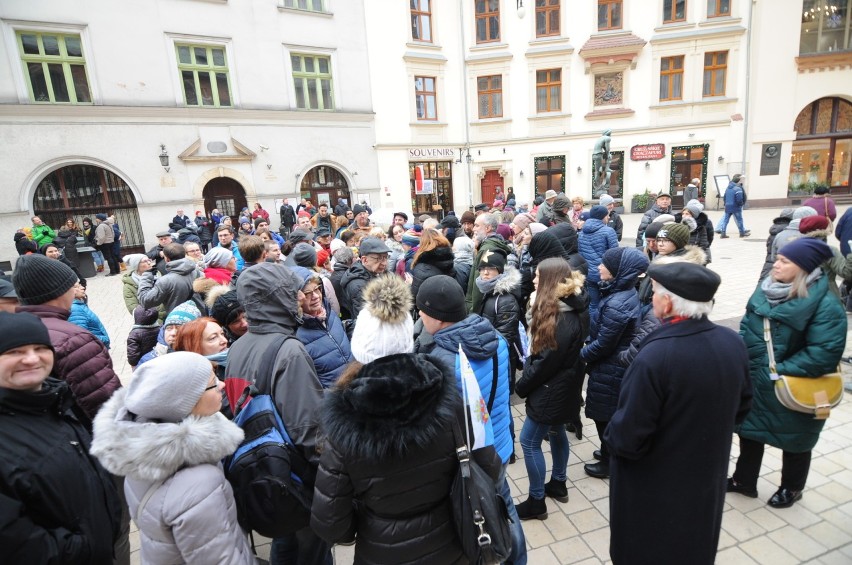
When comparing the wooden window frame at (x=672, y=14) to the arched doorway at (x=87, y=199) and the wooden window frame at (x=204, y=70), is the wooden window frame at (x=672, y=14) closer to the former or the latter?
the wooden window frame at (x=204, y=70)

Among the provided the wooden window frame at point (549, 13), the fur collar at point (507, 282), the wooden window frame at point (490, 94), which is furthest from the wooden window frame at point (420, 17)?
the fur collar at point (507, 282)

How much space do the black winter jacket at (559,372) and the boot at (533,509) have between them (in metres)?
0.58

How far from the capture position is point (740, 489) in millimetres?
3156

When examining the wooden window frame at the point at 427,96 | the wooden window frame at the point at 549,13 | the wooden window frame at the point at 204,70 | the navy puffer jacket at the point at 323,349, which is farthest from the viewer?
the wooden window frame at the point at 427,96

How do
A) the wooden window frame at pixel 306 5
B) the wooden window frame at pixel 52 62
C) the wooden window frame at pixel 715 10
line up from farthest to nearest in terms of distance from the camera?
the wooden window frame at pixel 715 10 < the wooden window frame at pixel 306 5 < the wooden window frame at pixel 52 62

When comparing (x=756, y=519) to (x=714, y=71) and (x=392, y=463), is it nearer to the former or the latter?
(x=392, y=463)

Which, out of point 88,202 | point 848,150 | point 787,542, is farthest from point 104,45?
point 848,150

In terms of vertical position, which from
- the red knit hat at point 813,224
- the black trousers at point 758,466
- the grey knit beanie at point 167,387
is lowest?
the black trousers at point 758,466

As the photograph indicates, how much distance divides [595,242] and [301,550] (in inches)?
203

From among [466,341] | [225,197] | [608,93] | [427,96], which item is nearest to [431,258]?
[466,341]

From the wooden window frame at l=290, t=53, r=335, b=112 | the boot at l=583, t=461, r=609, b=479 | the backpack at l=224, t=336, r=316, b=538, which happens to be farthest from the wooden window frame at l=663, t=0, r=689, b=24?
the backpack at l=224, t=336, r=316, b=538

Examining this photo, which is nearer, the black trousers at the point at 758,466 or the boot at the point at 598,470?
the black trousers at the point at 758,466

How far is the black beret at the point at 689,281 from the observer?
6.13 feet

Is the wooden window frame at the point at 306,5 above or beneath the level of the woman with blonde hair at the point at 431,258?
above
